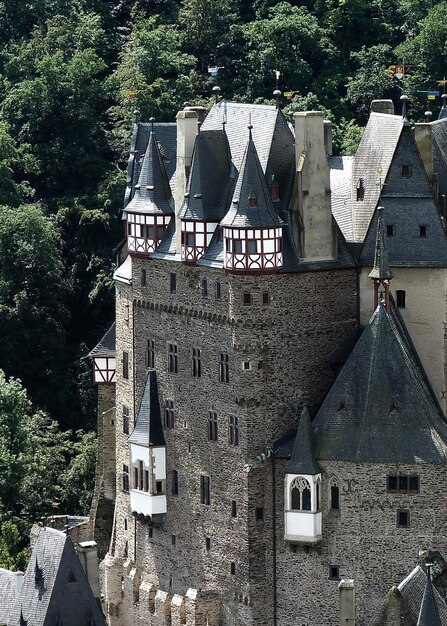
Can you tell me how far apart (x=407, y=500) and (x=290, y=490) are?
12.7 ft

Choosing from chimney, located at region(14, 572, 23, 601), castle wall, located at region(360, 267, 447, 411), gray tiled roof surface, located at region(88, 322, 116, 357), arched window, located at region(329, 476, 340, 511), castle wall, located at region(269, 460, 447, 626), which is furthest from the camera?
gray tiled roof surface, located at region(88, 322, 116, 357)

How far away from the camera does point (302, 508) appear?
106m

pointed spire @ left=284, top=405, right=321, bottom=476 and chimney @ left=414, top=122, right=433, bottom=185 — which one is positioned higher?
chimney @ left=414, top=122, right=433, bottom=185

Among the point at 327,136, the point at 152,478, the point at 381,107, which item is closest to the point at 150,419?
the point at 152,478

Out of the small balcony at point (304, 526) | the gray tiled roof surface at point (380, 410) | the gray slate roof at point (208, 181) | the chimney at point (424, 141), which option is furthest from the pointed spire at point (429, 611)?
the gray slate roof at point (208, 181)

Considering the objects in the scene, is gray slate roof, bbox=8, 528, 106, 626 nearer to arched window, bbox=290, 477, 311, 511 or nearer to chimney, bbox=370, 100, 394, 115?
arched window, bbox=290, 477, 311, 511

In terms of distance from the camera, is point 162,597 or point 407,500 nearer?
point 407,500

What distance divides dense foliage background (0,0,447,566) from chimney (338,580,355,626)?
23.1 metres

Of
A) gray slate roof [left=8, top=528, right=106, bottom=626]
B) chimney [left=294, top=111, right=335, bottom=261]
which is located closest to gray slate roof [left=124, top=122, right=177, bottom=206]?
chimney [left=294, top=111, right=335, bottom=261]

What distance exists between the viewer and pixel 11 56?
152625 mm

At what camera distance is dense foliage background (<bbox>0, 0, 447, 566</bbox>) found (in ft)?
438

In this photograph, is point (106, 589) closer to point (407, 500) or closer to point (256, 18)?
point (407, 500)

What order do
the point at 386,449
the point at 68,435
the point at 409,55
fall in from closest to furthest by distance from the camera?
the point at 386,449 < the point at 68,435 < the point at 409,55

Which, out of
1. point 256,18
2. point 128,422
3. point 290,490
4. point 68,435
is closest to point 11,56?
point 256,18
